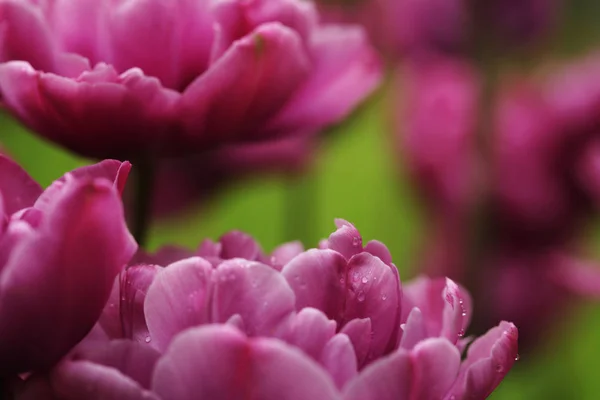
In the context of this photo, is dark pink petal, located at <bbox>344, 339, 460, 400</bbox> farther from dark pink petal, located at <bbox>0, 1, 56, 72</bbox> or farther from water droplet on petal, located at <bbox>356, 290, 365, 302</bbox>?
dark pink petal, located at <bbox>0, 1, 56, 72</bbox>

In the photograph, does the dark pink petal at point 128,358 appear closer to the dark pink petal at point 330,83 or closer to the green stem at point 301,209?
the dark pink petal at point 330,83

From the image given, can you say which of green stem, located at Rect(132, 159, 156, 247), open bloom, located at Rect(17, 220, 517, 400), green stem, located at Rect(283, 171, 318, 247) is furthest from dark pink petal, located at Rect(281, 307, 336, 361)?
green stem, located at Rect(283, 171, 318, 247)

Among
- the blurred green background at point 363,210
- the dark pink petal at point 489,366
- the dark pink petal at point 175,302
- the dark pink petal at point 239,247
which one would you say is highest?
the dark pink petal at point 175,302

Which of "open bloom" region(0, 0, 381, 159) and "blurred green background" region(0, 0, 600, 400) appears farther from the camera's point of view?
"blurred green background" region(0, 0, 600, 400)

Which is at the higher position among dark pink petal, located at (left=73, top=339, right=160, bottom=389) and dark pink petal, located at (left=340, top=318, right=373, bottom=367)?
dark pink petal, located at (left=73, top=339, right=160, bottom=389)

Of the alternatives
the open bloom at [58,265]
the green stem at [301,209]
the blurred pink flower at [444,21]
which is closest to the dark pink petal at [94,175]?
the open bloom at [58,265]

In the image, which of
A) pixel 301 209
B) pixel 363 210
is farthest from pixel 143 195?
pixel 363 210
